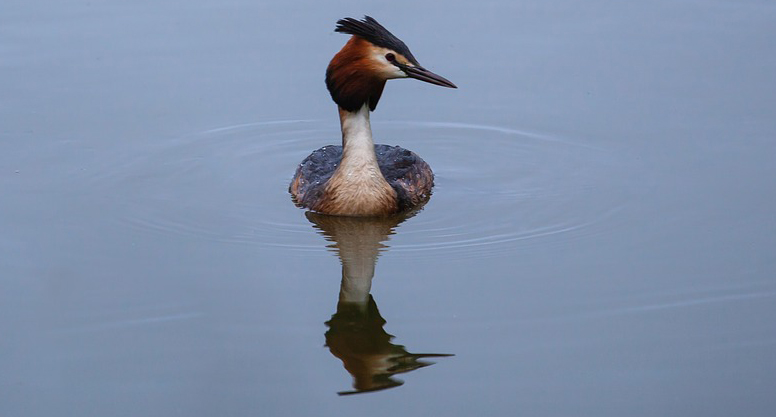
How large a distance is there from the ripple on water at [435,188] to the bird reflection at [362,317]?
17 cm

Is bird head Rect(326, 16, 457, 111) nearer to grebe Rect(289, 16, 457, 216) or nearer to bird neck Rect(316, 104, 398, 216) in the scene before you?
grebe Rect(289, 16, 457, 216)

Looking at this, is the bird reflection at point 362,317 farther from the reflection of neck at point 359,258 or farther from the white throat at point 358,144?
the white throat at point 358,144

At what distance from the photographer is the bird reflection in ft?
24.1

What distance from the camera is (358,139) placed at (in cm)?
998

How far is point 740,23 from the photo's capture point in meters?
13.3

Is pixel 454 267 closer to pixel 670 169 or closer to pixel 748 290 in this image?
pixel 748 290

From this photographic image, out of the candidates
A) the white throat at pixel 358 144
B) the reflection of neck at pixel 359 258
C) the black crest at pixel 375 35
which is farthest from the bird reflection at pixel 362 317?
the black crest at pixel 375 35

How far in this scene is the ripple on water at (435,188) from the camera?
30.9ft

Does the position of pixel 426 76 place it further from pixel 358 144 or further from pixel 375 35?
pixel 358 144

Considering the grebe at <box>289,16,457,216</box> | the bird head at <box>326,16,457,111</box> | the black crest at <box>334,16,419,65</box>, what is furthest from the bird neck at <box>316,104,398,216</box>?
the black crest at <box>334,16,419,65</box>

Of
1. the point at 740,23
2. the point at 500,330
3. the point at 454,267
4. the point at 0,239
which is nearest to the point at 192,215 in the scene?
the point at 0,239

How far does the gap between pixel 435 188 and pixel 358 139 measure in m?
0.93

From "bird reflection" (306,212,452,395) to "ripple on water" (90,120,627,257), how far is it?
168 millimetres

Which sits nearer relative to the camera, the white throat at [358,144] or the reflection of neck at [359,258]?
the reflection of neck at [359,258]
